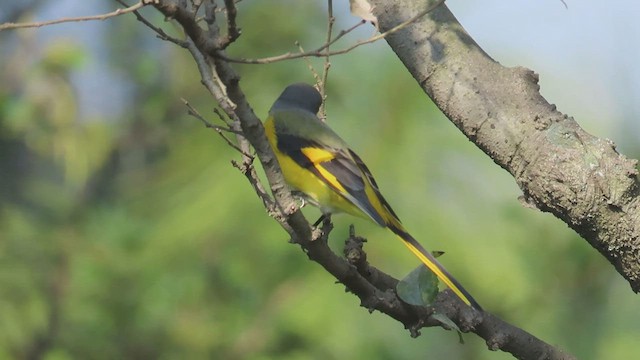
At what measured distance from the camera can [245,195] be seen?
3.56 meters

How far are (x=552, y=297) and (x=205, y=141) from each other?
1.69 m

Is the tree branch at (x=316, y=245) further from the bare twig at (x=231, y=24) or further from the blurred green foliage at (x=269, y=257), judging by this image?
the blurred green foliage at (x=269, y=257)

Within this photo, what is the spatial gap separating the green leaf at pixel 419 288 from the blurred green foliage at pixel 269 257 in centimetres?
170

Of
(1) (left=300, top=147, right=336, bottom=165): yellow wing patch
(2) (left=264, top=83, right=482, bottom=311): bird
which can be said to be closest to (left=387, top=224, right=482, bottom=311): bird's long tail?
(2) (left=264, top=83, right=482, bottom=311): bird

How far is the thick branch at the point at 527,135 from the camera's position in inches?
60.0

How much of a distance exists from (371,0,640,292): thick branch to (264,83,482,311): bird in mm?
330

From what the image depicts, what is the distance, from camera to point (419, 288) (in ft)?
4.61

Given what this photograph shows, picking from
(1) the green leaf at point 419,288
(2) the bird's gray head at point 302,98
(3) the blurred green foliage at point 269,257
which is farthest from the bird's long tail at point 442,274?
(3) the blurred green foliage at point 269,257

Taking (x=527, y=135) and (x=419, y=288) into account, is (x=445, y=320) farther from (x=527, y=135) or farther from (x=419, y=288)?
(x=527, y=135)

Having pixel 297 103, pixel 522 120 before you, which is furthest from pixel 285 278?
pixel 522 120

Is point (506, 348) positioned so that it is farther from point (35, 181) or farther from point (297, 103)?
point (35, 181)

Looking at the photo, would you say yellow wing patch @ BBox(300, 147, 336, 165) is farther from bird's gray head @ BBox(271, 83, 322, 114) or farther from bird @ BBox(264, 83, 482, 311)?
bird's gray head @ BBox(271, 83, 322, 114)

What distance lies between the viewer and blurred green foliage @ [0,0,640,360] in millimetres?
3219

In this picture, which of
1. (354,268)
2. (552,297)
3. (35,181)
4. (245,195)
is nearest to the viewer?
(354,268)
